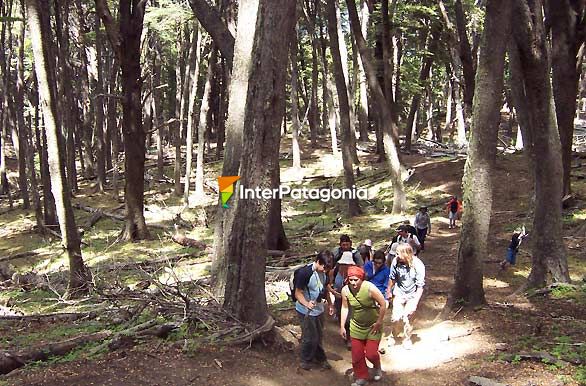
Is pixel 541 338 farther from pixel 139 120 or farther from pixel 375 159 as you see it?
pixel 375 159

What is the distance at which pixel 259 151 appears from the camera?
6566 millimetres

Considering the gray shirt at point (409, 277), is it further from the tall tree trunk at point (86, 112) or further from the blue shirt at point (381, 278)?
the tall tree trunk at point (86, 112)

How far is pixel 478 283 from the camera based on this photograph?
8.29 m

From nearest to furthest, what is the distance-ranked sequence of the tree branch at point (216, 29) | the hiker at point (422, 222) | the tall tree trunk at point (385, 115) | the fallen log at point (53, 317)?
the fallen log at point (53, 317) < the tree branch at point (216, 29) < the hiker at point (422, 222) < the tall tree trunk at point (385, 115)

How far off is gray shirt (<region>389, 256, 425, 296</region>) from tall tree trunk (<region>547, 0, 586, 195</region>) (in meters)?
7.04

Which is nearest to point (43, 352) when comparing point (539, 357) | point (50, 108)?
point (50, 108)

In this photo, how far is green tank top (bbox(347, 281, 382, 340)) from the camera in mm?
6020

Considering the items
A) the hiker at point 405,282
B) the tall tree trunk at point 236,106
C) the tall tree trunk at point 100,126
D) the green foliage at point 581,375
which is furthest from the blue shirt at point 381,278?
the tall tree trunk at point 100,126

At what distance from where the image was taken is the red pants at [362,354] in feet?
20.3

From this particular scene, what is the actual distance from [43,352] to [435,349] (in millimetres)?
5296

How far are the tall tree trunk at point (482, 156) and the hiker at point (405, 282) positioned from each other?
50.5 inches

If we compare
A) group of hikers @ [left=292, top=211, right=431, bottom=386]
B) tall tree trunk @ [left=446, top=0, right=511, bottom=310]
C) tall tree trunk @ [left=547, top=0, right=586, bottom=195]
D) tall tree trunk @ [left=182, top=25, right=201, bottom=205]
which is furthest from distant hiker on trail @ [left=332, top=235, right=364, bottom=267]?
tall tree trunk @ [left=182, top=25, right=201, bottom=205]

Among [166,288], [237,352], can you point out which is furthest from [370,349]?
[166,288]

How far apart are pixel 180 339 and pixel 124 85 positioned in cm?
1230
